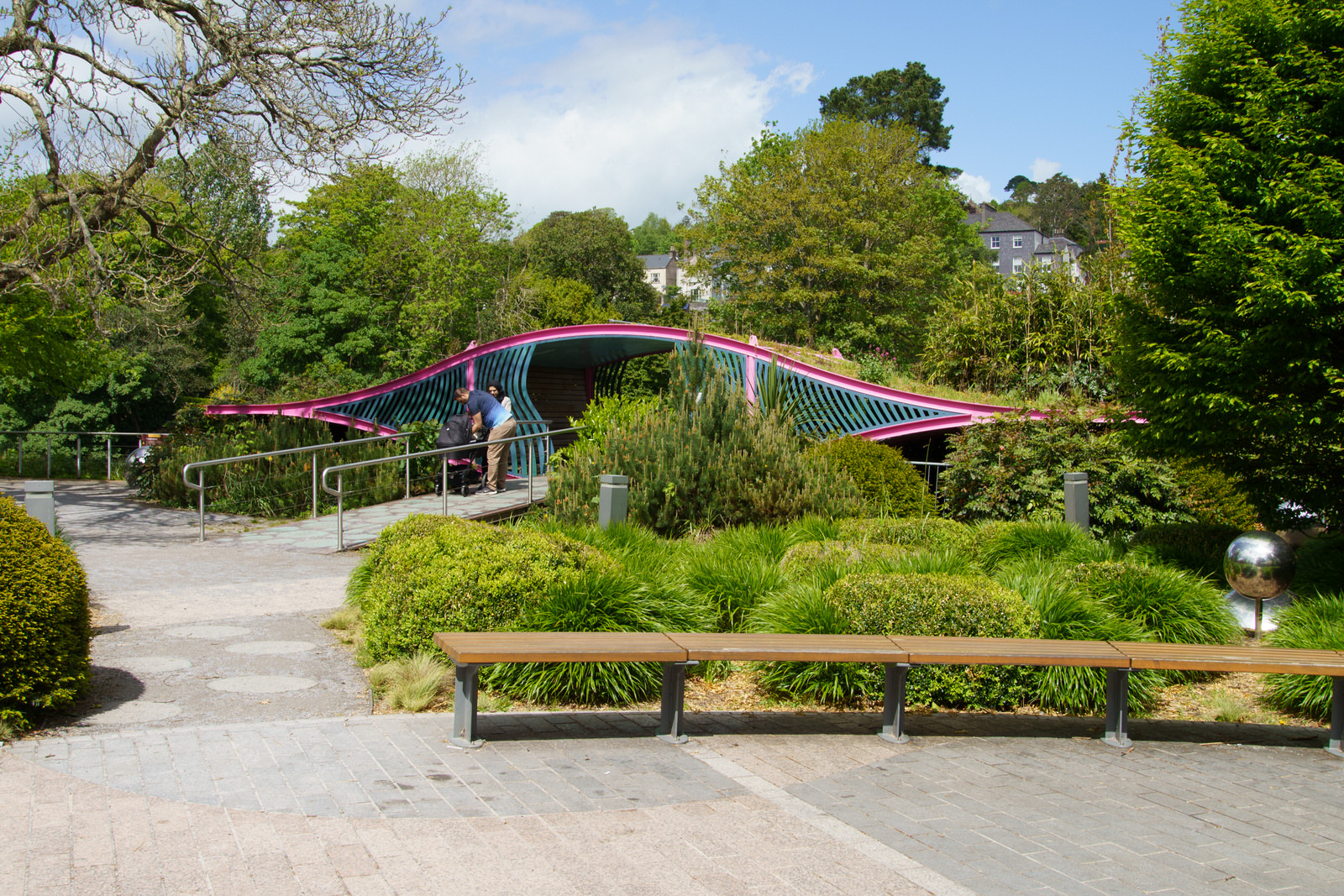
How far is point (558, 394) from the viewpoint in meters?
22.5

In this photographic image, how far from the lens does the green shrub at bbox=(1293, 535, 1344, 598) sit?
25.1 ft

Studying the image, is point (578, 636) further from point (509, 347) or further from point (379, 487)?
point (509, 347)

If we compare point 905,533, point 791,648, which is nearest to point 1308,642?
point 905,533

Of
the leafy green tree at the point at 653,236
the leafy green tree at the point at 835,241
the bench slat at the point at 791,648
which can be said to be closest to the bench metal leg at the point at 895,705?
the bench slat at the point at 791,648

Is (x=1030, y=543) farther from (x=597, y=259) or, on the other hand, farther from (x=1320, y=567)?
(x=597, y=259)

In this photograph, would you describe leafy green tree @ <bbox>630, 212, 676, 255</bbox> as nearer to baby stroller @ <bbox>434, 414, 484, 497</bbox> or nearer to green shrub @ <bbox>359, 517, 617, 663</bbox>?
baby stroller @ <bbox>434, 414, 484, 497</bbox>

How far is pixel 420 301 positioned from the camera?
1356 inches

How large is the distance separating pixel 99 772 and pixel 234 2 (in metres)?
12.8

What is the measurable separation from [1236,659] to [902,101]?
55462 millimetres

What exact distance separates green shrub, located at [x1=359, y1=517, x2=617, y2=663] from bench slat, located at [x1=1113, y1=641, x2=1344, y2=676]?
3.17m

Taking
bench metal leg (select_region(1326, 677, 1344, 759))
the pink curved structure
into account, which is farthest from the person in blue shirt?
bench metal leg (select_region(1326, 677, 1344, 759))

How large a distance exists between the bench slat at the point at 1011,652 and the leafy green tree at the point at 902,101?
178ft

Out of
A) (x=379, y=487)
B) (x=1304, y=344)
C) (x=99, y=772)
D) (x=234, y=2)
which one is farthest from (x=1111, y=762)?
(x=234, y=2)

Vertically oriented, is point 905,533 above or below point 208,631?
above
